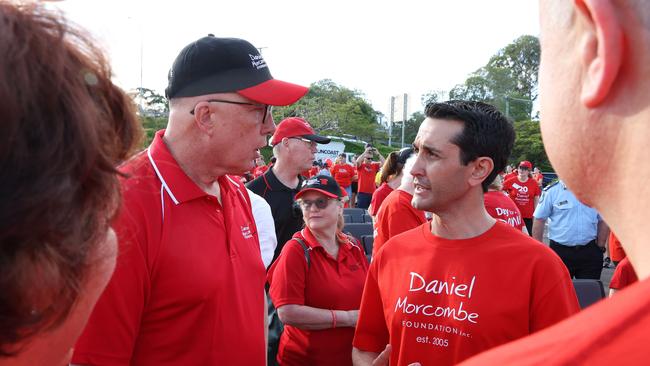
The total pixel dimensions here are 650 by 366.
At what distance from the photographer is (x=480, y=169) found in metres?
2.70

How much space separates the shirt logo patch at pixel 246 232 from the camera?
2.41m

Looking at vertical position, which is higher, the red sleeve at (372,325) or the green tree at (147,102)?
the green tree at (147,102)

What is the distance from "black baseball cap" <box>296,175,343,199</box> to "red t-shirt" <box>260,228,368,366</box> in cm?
51

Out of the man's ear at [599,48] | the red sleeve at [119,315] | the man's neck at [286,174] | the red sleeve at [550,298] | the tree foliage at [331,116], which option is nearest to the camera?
the man's ear at [599,48]

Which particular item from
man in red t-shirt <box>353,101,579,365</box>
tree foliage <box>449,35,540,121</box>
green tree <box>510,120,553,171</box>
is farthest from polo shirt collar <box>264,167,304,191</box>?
tree foliage <box>449,35,540,121</box>

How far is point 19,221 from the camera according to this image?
0.74 meters

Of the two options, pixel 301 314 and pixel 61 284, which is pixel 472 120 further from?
pixel 61 284

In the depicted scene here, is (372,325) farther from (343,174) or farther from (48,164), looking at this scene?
(343,174)

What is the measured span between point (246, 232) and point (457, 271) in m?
0.93

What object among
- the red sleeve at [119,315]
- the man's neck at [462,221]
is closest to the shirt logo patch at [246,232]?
the red sleeve at [119,315]

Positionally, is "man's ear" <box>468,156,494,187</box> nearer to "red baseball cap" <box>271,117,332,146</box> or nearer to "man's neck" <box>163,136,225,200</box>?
"man's neck" <box>163,136,225,200</box>

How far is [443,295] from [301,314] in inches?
58.8

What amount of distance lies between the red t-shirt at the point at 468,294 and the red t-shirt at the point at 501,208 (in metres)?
2.92

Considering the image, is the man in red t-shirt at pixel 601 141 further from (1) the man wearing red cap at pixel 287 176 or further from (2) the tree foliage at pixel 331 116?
(2) the tree foliage at pixel 331 116
